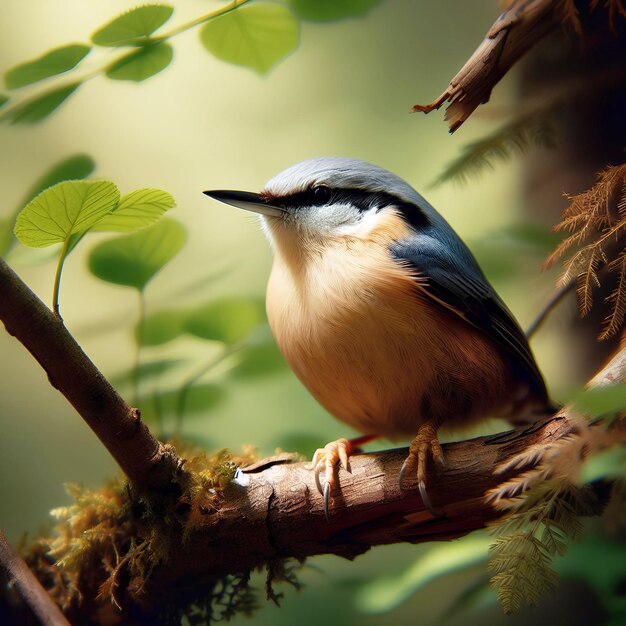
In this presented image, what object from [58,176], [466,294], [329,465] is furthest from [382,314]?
[58,176]

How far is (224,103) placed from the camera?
177 cm

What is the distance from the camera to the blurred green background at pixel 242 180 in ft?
5.40

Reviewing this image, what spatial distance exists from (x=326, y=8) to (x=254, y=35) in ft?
0.63

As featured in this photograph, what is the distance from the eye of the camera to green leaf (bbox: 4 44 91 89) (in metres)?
1.16

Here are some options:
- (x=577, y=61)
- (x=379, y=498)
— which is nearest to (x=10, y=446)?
(x=379, y=498)

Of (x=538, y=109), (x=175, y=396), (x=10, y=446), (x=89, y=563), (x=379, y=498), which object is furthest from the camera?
(x=10, y=446)

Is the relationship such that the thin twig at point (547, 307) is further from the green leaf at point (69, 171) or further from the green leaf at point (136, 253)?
the green leaf at point (69, 171)

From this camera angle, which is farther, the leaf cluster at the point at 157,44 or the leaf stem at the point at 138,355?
the leaf stem at the point at 138,355

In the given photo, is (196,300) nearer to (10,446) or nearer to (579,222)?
(10,446)

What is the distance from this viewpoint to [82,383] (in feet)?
3.03

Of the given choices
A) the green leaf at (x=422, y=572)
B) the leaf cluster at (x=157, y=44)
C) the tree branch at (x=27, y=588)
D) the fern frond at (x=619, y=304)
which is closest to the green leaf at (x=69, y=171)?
the leaf cluster at (x=157, y=44)

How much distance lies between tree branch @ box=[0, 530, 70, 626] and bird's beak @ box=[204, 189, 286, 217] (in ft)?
2.36

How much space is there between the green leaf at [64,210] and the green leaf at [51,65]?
394mm

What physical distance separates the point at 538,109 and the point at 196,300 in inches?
39.4
